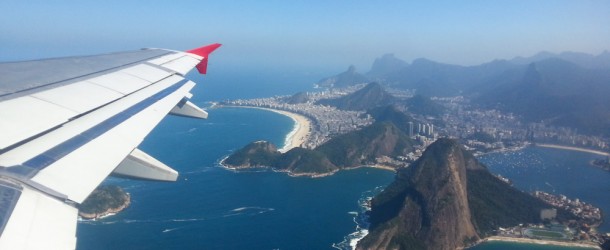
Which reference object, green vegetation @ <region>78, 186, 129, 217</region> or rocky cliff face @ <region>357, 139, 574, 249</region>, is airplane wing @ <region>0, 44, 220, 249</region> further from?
green vegetation @ <region>78, 186, 129, 217</region>

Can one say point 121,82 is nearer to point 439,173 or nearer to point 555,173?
point 439,173

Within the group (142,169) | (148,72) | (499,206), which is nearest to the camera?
(142,169)

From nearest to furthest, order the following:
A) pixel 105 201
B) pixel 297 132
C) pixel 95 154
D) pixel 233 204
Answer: pixel 95 154 < pixel 105 201 < pixel 233 204 < pixel 297 132

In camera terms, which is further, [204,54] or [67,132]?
[204,54]

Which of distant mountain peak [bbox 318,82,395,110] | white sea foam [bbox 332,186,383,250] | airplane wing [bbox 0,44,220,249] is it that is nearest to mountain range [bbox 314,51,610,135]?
distant mountain peak [bbox 318,82,395,110]

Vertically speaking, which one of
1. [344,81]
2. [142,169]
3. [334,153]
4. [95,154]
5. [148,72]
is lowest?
[334,153]

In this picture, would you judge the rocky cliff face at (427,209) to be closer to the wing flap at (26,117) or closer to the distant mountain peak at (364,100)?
the wing flap at (26,117)

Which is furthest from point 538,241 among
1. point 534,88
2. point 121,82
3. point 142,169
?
point 534,88

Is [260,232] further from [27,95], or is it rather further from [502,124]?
Answer: [502,124]
